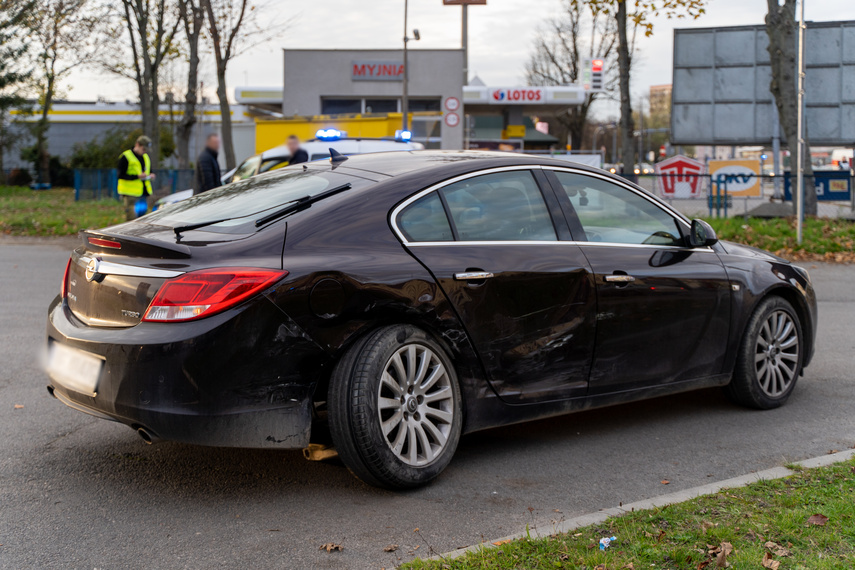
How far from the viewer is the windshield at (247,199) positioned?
4.25 metres

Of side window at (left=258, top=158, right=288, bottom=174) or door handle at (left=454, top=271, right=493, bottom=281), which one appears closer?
door handle at (left=454, top=271, right=493, bottom=281)

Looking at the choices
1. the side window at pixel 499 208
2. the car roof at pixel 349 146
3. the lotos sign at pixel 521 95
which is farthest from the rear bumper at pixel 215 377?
the lotos sign at pixel 521 95

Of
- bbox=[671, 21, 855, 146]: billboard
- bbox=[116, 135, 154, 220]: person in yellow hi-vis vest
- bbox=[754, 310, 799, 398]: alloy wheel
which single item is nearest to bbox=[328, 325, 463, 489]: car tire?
bbox=[754, 310, 799, 398]: alloy wheel

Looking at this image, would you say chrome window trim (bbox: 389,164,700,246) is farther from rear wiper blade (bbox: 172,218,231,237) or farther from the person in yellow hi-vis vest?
the person in yellow hi-vis vest

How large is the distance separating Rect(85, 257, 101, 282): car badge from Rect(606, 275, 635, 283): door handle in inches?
99.2

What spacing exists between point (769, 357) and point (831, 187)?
14.9 meters

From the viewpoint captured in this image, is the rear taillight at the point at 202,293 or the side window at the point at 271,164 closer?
the rear taillight at the point at 202,293

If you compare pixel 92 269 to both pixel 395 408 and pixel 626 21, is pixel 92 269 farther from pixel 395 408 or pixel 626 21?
pixel 626 21

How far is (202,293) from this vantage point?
3.62 metres

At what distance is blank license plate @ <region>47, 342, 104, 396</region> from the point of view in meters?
3.82

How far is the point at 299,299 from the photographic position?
12.2ft

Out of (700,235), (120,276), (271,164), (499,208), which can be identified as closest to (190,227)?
(120,276)

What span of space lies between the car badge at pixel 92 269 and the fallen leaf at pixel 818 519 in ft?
10.4

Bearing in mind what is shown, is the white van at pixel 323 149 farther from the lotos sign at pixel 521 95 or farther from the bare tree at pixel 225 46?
the lotos sign at pixel 521 95
